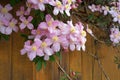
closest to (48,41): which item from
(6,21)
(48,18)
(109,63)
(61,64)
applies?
(48,18)

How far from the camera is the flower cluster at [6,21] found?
1.60 m

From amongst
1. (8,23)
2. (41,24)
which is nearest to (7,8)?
(8,23)

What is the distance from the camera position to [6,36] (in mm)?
1687

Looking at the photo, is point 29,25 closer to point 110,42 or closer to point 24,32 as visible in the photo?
point 24,32

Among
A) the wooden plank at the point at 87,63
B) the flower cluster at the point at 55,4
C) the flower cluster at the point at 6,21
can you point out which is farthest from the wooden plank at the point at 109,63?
the flower cluster at the point at 6,21

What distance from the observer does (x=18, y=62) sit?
74.0 inches

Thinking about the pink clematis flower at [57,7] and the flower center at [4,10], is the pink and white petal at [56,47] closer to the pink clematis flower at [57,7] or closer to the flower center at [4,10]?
the pink clematis flower at [57,7]

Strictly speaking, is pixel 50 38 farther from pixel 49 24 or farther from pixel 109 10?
pixel 109 10

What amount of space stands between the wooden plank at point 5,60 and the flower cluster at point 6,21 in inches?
8.3

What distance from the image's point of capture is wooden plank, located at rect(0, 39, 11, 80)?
1829mm

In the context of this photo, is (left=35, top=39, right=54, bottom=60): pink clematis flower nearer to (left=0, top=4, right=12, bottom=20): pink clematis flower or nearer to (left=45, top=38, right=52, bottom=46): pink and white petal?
(left=45, top=38, right=52, bottom=46): pink and white petal

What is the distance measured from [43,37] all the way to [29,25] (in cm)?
10

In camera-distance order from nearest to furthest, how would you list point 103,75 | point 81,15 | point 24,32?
point 24,32 → point 81,15 → point 103,75

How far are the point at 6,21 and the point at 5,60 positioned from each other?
0.31 metres
